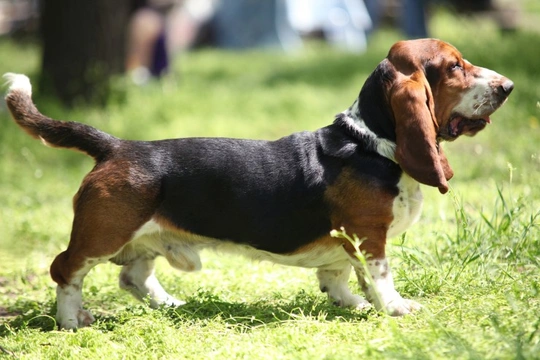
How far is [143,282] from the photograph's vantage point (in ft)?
17.1

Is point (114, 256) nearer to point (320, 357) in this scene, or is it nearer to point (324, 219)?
point (324, 219)

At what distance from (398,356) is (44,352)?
190 cm

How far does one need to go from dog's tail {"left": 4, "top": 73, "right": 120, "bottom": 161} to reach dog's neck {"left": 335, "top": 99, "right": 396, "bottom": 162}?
130 centimetres

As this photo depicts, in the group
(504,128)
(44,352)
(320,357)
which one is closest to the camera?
(320,357)

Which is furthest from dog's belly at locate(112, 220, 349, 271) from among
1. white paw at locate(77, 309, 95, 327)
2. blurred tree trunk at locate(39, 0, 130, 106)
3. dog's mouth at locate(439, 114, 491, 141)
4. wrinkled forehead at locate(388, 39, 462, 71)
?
blurred tree trunk at locate(39, 0, 130, 106)

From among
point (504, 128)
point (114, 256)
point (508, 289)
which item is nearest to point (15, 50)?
point (504, 128)

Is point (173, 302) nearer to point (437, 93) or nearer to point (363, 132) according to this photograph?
point (363, 132)

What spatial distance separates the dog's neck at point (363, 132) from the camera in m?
4.63

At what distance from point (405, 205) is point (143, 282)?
1649 mm

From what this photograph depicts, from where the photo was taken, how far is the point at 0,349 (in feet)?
14.6

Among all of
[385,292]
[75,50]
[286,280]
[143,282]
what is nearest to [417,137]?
[385,292]

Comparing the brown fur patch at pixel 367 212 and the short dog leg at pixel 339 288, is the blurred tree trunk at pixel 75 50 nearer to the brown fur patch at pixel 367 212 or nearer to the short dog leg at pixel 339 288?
the short dog leg at pixel 339 288

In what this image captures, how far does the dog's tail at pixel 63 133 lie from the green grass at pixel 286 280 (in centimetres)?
92

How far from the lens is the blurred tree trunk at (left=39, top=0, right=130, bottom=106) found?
10625 millimetres
